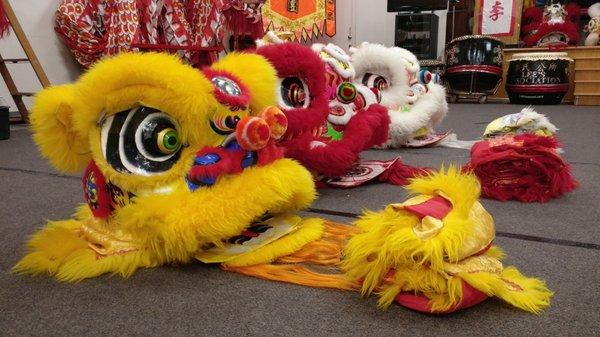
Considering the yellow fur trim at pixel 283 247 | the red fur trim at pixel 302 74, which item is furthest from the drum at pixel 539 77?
the yellow fur trim at pixel 283 247

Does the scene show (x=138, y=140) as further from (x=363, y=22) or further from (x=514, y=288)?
(x=363, y=22)

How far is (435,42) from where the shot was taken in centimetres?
380

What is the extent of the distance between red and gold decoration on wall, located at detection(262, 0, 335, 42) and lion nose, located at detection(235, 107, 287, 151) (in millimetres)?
2823

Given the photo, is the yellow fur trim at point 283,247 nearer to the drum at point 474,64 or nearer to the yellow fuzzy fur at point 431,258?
the yellow fuzzy fur at point 431,258

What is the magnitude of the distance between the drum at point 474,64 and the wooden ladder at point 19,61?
2.76m

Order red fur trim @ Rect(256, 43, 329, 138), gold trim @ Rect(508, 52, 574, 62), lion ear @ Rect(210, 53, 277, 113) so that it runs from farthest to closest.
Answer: gold trim @ Rect(508, 52, 574, 62) → red fur trim @ Rect(256, 43, 329, 138) → lion ear @ Rect(210, 53, 277, 113)

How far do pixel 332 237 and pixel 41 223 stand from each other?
58 cm

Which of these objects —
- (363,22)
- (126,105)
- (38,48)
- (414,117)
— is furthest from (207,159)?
(363,22)

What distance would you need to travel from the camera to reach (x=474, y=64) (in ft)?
11.1

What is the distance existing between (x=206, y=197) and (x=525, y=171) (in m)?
0.75

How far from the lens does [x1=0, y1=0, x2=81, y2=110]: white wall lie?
2412 millimetres

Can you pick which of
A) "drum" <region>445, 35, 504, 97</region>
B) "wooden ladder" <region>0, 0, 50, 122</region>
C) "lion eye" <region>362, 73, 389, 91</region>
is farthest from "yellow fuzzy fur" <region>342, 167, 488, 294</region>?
"drum" <region>445, 35, 504, 97</region>

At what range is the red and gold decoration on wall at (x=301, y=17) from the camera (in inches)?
136

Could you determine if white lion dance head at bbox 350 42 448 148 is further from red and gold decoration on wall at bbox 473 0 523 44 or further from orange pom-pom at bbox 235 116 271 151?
red and gold decoration on wall at bbox 473 0 523 44
